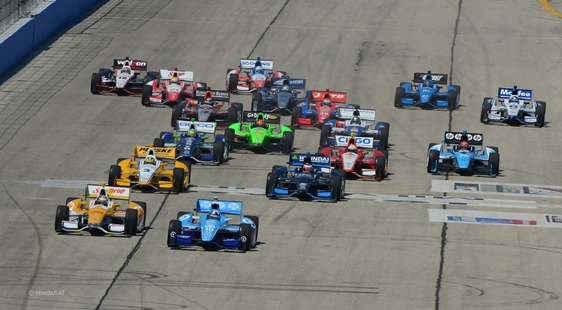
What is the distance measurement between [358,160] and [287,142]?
10.1 feet

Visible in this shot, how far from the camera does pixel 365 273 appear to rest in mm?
29391

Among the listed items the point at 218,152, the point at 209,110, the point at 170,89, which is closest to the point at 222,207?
the point at 218,152

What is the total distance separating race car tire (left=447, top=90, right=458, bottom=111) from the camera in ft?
152

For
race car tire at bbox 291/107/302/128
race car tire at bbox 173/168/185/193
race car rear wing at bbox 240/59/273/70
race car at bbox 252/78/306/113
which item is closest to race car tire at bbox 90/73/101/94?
race car rear wing at bbox 240/59/273/70

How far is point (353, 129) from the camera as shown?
40656 millimetres

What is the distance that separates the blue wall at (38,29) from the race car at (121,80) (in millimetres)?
4712

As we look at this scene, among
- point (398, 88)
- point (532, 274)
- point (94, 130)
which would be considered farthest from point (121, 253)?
point (398, 88)

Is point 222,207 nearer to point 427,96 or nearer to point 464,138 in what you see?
point 464,138

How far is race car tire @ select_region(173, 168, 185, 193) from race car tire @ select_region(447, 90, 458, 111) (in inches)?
585

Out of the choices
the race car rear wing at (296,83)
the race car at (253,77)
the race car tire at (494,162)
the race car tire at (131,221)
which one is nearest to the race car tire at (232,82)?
the race car at (253,77)

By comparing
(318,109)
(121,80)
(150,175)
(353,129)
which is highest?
(121,80)

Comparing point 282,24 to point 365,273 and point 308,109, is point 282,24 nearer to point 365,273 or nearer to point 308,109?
point 308,109

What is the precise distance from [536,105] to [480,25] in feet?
51.1

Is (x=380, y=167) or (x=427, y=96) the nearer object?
(x=380, y=167)
